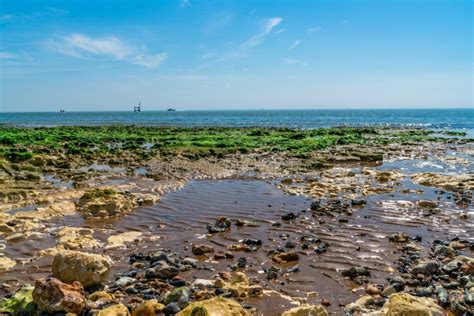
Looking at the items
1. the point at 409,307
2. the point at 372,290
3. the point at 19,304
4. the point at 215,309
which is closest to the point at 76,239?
the point at 19,304

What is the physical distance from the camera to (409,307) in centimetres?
530

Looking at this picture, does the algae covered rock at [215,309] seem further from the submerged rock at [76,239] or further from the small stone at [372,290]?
the submerged rock at [76,239]

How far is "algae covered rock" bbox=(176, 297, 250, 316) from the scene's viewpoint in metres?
5.27

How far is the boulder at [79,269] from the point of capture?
681 cm

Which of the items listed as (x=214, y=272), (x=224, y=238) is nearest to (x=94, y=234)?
(x=224, y=238)

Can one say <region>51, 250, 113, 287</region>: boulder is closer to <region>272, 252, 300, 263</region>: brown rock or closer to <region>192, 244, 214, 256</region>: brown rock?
<region>192, 244, 214, 256</region>: brown rock

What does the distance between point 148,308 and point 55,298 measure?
1.37m

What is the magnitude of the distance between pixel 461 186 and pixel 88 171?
16.9 metres

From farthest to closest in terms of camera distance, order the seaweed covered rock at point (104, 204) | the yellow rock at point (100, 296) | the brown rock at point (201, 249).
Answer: the seaweed covered rock at point (104, 204)
the brown rock at point (201, 249)
the yellow rock at point (100, 296)

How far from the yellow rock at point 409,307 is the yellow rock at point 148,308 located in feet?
11.0

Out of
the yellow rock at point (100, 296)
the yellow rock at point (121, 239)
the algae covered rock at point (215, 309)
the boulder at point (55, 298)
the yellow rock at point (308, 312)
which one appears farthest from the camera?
the yellow rock at point (121, 239)

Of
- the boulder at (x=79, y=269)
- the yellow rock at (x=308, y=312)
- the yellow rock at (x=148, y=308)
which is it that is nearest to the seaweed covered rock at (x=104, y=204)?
the boulder at (x=79, y=269)

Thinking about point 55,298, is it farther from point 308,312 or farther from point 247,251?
point 247,251

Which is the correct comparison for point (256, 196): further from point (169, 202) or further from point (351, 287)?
point (351, 287)
